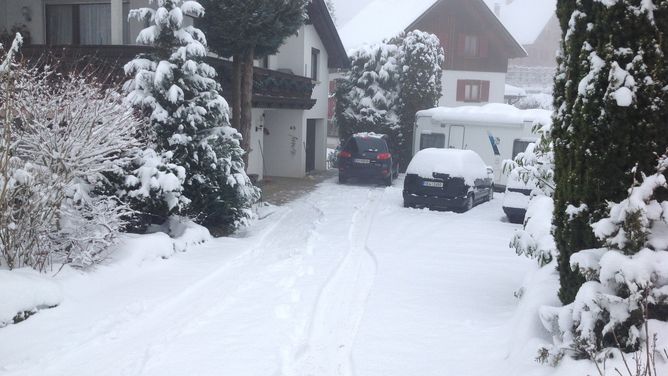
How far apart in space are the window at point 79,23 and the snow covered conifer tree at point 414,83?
13.2 metres

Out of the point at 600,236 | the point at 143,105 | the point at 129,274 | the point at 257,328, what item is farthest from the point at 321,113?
the point at 600,236

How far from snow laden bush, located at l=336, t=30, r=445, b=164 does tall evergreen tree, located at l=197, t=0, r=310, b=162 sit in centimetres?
1128

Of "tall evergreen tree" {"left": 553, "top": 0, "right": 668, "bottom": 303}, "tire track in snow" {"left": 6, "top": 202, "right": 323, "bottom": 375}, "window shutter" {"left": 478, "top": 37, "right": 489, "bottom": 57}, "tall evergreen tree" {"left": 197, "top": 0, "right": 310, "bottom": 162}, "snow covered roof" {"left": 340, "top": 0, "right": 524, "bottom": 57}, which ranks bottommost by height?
"tire track in snow" {"left": 6, "top": 202, "right": 323, "bottom": 375}

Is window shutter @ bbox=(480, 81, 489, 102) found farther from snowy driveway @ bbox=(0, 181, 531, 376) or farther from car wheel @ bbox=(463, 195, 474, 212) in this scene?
snowy driveway @ bbox=(0, 181, 531, 376)

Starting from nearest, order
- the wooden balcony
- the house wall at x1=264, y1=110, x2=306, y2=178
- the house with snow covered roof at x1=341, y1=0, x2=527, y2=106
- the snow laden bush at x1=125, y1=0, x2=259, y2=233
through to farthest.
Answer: the snow laden bush at x1=125, y1=0, x2=259, y2=233 < the wooden balcony < the house wall at x1=264, y1=110, x2=306, y2=178 < the house with snow covered roof at x1=341, y1=0, x2=527, y2=106

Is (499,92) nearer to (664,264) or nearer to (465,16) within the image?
(465,16)

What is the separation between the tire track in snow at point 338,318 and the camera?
541 cm

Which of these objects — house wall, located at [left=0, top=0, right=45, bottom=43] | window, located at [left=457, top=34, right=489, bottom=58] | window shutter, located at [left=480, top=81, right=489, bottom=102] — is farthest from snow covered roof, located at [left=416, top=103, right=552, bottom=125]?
window, located at [left=457, top=34, right=489, bottom=58]

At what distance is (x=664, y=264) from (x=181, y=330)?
4.49m

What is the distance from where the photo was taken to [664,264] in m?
4.30

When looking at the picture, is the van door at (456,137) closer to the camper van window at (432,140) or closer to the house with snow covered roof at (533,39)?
the camper van window at (432,140)

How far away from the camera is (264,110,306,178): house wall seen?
21719mm

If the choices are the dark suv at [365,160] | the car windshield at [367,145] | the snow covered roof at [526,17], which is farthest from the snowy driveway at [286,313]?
the snow covered roof at [526,17]

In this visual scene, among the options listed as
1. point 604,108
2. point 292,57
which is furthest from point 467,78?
point 604,108
